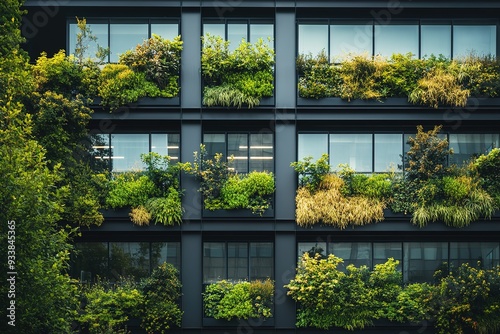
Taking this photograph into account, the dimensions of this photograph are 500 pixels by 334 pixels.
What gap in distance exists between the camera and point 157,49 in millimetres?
26109

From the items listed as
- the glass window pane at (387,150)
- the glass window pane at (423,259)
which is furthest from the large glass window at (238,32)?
the glass window pane at (423,259)

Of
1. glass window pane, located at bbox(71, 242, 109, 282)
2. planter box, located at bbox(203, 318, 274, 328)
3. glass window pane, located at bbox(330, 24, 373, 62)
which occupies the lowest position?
planter box, located at bbox(203, 318, 274, 328)

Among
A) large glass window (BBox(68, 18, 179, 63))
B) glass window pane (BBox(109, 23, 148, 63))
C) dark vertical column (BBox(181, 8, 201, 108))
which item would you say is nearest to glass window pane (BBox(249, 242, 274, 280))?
dark vertical column (BBox(181, 8, 201, 108))

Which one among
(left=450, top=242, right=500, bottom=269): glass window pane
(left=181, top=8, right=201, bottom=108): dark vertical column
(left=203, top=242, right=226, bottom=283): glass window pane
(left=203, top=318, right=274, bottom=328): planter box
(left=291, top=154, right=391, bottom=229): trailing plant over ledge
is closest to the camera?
(left=203, top=318, right=274, bottom=328): planter box

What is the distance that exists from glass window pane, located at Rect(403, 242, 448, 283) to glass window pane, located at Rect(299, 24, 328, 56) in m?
8.72

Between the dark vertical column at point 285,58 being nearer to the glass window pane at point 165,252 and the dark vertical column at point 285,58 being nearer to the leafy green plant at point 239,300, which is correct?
the glass window pane at point 165,252

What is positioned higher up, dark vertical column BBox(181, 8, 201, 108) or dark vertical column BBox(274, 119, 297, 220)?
dark vertical column BBox(181, 8, 201, 108)

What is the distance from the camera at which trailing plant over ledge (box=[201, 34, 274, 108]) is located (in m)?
26.0

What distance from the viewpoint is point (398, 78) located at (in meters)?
26.5

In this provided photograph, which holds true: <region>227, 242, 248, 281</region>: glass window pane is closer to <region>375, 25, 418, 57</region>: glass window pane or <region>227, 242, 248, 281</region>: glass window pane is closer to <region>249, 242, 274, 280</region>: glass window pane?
<region>249, 242, 274, 280</region>: glass window pane

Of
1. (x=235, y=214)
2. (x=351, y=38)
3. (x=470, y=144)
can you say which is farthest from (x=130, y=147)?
(x=470, y=144)

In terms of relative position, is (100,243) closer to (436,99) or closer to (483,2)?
(436,99)

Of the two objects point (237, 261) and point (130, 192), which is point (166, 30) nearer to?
point (130, 192)

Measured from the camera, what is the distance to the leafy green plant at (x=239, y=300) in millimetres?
24969
